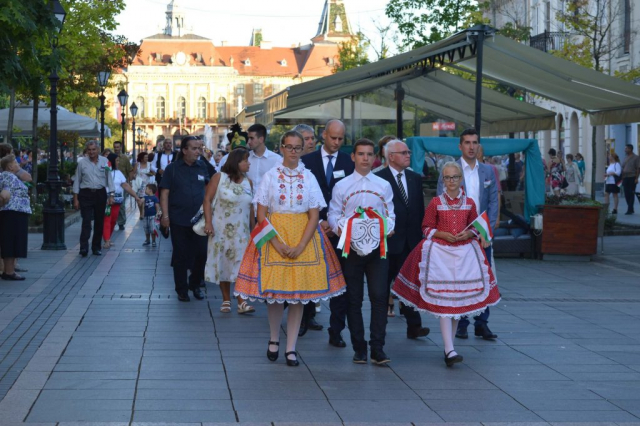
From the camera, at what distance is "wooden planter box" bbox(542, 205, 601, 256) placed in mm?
16125

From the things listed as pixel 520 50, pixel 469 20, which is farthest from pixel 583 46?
pixel 520 50

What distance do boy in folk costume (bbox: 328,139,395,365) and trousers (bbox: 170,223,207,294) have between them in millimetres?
3791

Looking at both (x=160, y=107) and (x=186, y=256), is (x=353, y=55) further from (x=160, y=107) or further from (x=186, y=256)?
(x=160, y=107)

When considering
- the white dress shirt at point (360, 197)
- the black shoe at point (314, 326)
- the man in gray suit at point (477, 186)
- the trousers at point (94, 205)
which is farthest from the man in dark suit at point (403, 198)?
the trousers at point (94, 205)

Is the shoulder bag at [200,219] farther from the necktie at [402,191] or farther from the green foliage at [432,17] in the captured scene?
the green foliage at [432,17]

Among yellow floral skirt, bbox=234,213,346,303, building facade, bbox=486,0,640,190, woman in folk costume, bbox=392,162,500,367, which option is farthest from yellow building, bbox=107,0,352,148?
yellow floral skirt, bbox=234,213,346,303

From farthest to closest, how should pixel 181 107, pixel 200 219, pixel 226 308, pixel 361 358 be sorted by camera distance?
pixel 181 107 → pixel 200 219 → pixel 226 308 → pixel 361 358

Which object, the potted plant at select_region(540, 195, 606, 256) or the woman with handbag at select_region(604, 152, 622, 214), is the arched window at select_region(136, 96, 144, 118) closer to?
the woman with handbag at select_region(604, 152, 622, 214)

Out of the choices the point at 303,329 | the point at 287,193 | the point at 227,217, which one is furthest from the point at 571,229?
the point at 287,193

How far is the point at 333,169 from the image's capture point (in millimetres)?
9125

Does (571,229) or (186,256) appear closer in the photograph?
(186,256)

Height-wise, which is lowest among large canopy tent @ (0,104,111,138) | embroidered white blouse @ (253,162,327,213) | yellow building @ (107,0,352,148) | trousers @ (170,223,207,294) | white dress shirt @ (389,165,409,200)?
trousers @ (170,223,207,294)

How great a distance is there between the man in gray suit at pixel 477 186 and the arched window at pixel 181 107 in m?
141

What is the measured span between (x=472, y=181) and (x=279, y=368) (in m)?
2.56
